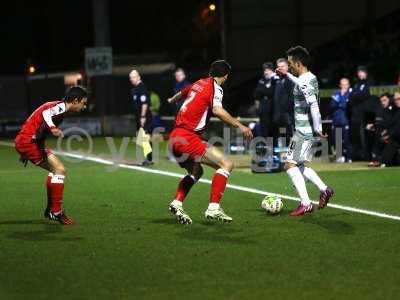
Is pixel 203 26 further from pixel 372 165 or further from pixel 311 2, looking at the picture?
pixel 372 165

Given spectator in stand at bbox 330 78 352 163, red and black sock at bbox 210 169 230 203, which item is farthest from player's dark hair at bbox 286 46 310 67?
spectator in stand at bbox 330 78 352 163

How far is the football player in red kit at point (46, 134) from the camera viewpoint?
1188 centimetres

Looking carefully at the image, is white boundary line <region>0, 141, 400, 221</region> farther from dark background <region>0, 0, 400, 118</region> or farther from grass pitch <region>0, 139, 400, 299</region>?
dark background <region>0, 0, 400, 118</region>

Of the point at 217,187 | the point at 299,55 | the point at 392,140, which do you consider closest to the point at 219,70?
the point at 299,55

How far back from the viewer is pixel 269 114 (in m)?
18.6

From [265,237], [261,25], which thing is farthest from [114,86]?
[265,237]

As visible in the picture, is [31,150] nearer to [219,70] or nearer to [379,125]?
[219,70]

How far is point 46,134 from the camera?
12070 millimetres

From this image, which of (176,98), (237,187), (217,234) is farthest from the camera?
(237,187)

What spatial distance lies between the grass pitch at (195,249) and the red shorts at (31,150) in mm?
833

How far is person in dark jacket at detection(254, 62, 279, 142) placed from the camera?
60.8 ft

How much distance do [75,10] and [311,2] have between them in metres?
23.2

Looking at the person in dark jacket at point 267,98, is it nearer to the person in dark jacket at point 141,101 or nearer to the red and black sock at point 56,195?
the person in dark jacket at point 141,101

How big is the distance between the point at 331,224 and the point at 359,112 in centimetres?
910
